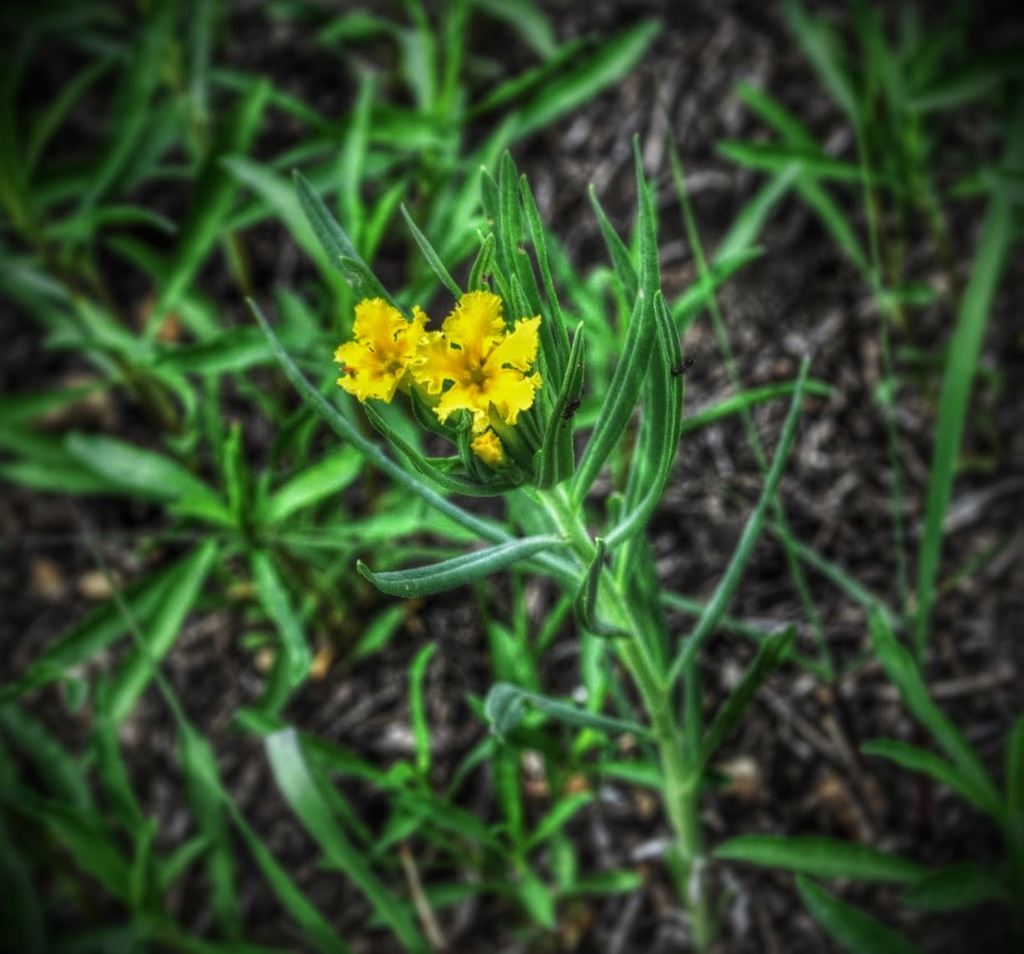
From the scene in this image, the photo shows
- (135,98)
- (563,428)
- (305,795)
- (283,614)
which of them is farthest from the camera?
(135,98)

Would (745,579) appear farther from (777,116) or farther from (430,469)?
(430,469)

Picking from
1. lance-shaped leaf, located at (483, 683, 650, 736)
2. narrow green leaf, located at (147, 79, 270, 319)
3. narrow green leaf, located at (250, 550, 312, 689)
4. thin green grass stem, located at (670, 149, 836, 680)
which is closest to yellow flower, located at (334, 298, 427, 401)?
lance-shaped leaf, located at (483, 683, 650, 736)

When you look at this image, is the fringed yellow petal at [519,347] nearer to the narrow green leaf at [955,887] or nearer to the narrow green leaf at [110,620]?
the narrow green leaf at [955,887]

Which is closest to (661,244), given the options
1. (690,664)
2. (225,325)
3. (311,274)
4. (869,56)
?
(869,56)

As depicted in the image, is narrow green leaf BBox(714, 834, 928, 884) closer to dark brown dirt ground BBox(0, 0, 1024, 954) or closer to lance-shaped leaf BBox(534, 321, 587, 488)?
dark brown dirt ground BBox(0, 0, 1024, 954)

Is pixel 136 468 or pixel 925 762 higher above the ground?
pixel 136 468

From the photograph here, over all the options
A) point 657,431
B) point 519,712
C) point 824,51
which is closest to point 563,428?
point 657,431
